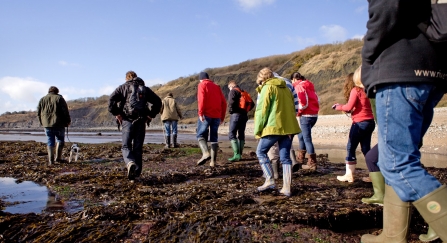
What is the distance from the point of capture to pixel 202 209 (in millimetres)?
4078

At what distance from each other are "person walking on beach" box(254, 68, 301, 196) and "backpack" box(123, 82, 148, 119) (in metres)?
2.34

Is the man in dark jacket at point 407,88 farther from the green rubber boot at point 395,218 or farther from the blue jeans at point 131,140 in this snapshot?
the blue jeans at point 131,140

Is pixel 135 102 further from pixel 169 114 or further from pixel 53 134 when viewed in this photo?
pixel 169 114

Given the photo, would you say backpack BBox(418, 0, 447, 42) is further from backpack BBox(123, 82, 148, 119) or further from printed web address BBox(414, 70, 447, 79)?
backpack BBox(123, 82, 148, 119)

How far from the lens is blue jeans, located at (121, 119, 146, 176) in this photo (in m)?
6.12

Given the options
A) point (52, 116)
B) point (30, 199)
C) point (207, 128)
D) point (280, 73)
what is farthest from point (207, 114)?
point (280, 73)

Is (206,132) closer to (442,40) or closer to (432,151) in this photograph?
(442,40)

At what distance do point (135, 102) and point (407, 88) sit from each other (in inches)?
184

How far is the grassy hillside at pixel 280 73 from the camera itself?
39.3 meters

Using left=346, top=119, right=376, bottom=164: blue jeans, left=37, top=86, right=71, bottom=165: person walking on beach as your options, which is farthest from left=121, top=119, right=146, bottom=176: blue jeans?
left=346, top=119, right=376, bottom=164: blue jeans

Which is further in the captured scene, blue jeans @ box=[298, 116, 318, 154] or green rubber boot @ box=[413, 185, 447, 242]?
blue jeans @ box=[298, 116, 318, 154]

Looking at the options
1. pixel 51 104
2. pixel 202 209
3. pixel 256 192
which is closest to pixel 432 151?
pixel 256 192

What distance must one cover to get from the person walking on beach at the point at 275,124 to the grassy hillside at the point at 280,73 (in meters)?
22.1

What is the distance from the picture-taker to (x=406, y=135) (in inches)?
90.9
